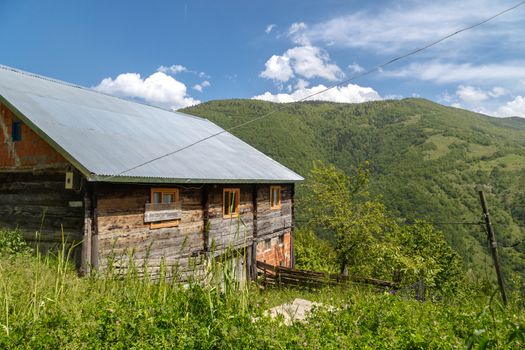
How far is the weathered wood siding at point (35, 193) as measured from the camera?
971 centimetres

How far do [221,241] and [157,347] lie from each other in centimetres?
943

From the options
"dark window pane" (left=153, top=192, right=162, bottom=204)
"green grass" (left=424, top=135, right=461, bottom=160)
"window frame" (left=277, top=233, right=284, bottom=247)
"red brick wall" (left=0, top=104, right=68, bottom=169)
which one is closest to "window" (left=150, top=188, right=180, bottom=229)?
"dark window pane" (left=153, top=192, right=162, bottom=204)

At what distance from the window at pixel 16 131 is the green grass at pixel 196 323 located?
5.66 metres

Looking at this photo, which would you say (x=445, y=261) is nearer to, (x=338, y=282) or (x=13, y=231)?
(x=338, y=282)

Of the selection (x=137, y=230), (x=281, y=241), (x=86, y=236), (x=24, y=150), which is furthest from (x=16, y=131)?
(x=281, y=241)

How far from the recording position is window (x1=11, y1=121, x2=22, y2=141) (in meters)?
10.3

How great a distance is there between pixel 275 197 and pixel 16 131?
36.5 feet

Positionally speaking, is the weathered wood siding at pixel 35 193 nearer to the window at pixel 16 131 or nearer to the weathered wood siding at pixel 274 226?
the window at pixel 16 131

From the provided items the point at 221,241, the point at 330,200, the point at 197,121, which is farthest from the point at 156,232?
the point at 330,200

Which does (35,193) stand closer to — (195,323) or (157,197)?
(157,197)

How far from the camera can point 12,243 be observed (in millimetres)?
9625

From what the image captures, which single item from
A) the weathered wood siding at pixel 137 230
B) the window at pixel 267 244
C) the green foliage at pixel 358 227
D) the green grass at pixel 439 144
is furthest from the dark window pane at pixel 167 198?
the green grass at pixel 439 144

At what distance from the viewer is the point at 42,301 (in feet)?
16.5

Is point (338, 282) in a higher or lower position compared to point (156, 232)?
lower
